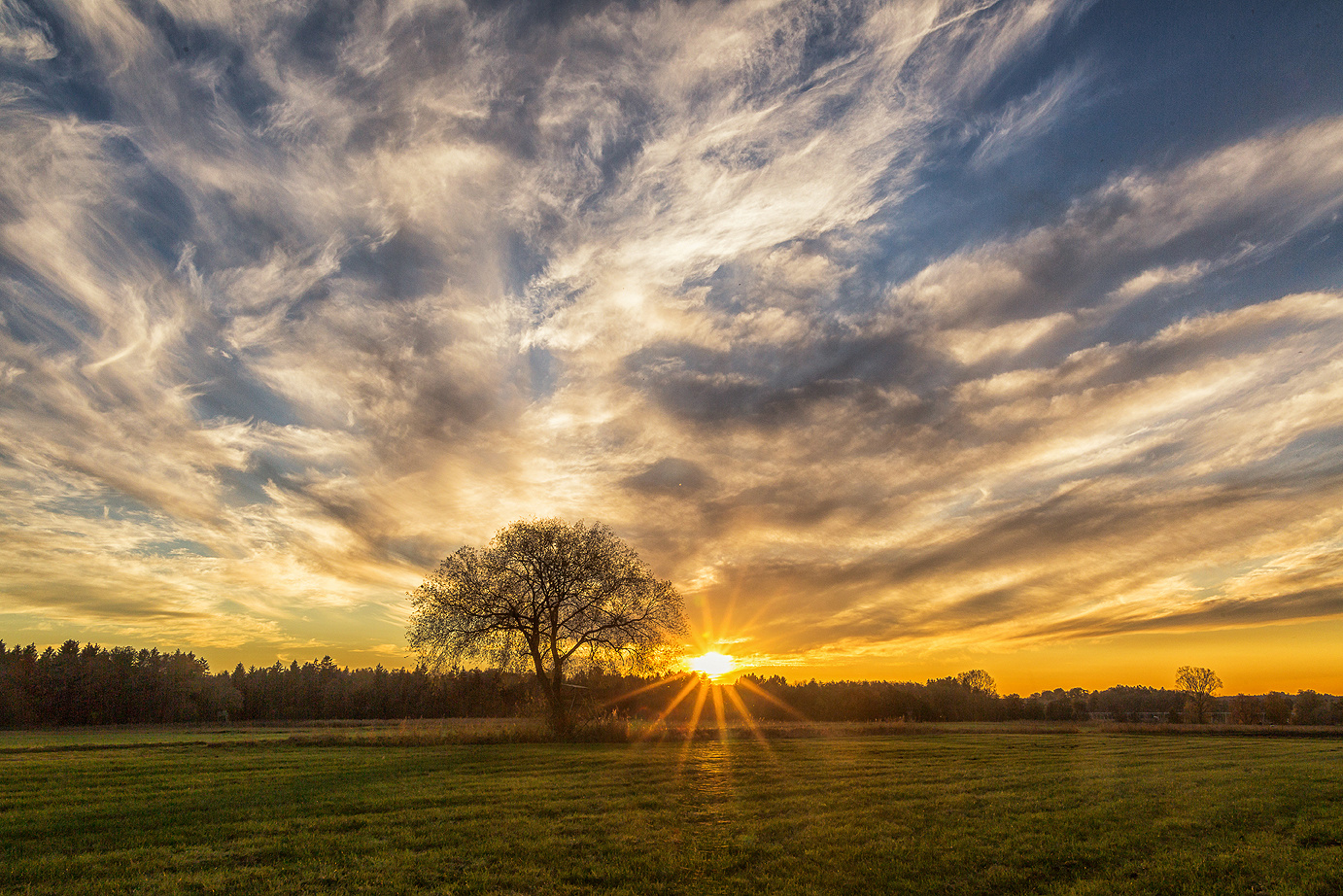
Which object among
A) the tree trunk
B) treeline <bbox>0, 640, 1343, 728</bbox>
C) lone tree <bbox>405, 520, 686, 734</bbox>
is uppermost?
lone tree <bbox>405, 520, 686, 734</bbox>

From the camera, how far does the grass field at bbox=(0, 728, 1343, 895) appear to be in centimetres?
950

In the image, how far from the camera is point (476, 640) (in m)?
43.1

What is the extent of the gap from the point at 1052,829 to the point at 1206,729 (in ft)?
271

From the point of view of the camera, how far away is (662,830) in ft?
41.6

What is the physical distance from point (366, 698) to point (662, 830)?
14546cm

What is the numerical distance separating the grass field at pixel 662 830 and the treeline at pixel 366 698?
64.9 m

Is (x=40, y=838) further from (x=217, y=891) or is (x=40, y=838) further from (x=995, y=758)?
(x=995, y=758)

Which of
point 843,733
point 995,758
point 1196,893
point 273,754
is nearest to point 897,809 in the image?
point 1196,893

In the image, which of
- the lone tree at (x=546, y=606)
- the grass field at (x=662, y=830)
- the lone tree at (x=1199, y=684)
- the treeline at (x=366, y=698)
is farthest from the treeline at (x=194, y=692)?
the lone tree at (x=1199, y=684)

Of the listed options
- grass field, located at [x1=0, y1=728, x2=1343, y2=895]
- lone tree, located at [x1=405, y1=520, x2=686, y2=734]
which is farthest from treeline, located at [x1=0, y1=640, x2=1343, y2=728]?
grass field, located at [x1=0, y1=728, x2=1343, y2=895]

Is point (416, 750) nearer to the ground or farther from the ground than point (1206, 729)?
farther from the ground

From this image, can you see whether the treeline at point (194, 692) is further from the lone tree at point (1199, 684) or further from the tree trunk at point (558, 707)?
the lone tree at point (1199, 684)

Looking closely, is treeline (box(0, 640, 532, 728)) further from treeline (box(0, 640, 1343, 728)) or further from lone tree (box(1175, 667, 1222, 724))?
lone tree (box(1175, 667, 1222, 724))

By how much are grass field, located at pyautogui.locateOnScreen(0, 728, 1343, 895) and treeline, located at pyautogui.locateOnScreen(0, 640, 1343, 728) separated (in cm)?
6485
